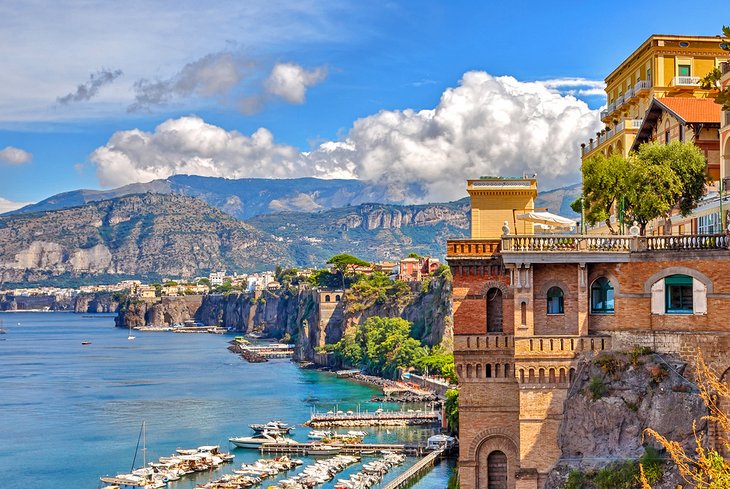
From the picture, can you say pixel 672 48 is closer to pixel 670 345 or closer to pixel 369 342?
pixel 670 345

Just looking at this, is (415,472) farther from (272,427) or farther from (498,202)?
(498,202)

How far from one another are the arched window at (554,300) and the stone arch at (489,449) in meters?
6.23

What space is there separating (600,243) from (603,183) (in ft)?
27.2

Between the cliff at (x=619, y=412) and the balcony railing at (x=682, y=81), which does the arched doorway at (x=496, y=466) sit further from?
the balcony railing at (x=682, y=81)

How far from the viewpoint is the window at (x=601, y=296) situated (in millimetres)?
41094

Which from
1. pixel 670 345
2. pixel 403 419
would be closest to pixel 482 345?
pixel 670 345

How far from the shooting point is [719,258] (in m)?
39.5

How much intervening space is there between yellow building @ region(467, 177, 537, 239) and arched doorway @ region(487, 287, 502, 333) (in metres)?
11.3

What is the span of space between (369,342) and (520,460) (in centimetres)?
14014

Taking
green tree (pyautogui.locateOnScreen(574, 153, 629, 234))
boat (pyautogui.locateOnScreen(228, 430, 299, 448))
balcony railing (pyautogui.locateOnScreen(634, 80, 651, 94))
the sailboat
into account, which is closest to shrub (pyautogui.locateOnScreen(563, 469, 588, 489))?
green tree (pyautogui.locateOnScreen(574, 153, 629, 234))

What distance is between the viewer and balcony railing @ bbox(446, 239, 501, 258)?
43531mm

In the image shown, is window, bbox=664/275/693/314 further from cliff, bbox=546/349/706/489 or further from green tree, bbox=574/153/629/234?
green tree, bbox=574/153/629/234

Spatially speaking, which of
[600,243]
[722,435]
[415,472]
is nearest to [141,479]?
[415,472]

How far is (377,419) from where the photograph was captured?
402ft
